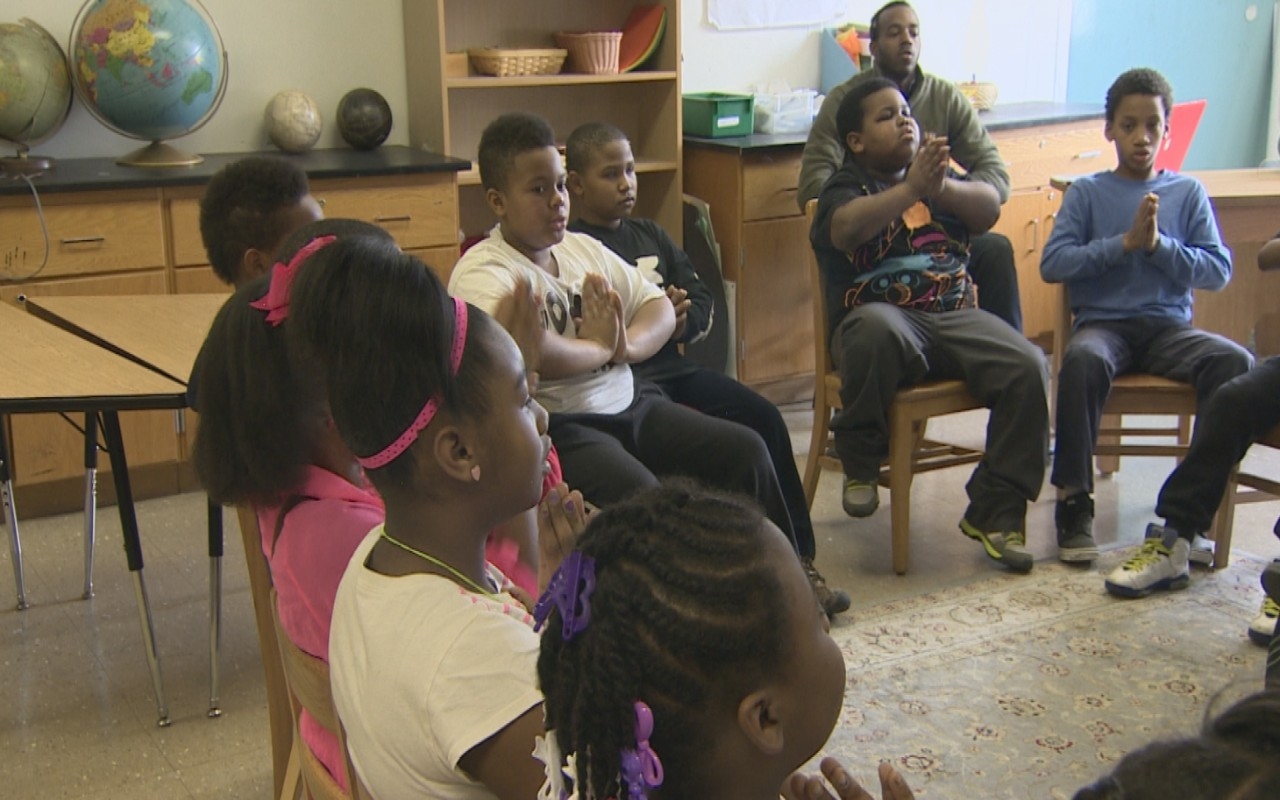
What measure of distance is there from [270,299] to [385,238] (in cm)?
17

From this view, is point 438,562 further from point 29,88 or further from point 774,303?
point 774,303

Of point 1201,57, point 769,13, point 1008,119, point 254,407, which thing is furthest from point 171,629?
point 1201,57

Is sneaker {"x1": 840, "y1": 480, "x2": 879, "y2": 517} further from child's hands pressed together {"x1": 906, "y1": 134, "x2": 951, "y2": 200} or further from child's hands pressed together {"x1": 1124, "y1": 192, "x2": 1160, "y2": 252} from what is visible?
child's hands pressed together {"x1": 1124, "y1": 192, "x2": 1160, "y2": 252}

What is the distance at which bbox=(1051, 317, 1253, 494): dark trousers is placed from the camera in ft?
10.3

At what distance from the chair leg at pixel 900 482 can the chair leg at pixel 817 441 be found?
242 mm

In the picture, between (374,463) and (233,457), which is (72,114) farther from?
(374,463)

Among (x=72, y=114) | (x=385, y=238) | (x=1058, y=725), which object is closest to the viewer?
(x=385, y=238)

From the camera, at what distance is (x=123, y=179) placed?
3.46 m

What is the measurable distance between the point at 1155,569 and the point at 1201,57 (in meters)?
3.80

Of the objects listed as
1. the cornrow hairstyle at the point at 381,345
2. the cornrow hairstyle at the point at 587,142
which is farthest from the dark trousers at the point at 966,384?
the cornrow hairstyle at the point at 381,345

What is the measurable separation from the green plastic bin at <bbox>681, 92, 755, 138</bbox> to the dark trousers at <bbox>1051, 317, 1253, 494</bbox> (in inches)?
60.7

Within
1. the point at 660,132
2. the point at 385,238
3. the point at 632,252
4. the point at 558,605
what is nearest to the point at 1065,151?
the point at 660,132

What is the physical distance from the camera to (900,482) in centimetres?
319

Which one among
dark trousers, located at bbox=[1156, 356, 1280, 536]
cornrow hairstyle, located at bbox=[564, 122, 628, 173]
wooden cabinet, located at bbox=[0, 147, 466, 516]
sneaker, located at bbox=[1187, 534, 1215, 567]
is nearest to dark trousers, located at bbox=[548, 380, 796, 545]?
cornrow hairstyle, located at bbox=[564, 122, 628, 173]
